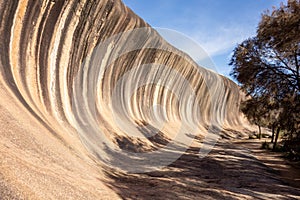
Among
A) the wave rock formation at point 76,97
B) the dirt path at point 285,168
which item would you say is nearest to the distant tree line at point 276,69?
the dirt path at point 285,168

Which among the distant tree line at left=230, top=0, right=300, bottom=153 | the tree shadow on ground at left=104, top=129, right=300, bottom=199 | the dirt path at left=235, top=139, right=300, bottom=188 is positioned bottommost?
the tree shadow on ground at left=104, top=129, right=300, bottom=199

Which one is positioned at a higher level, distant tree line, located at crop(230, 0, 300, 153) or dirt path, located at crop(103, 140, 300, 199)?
distant tree line, located at crop(230, 0, 300, 153)

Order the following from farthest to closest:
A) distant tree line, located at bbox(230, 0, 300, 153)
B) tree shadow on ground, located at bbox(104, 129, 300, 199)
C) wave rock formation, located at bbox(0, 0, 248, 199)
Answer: distant tree line, located at bbox(230, 0, 300, 153)
tree shadow on ground, located at bbox(104, 129, 300, 199)
wave rock formation, located at bbox(0, 0, 248, 199)

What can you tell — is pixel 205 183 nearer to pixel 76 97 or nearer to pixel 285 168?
pixel 285 168

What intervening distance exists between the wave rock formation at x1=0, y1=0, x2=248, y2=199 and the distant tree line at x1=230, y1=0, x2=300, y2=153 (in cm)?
505

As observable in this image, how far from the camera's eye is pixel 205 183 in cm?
896

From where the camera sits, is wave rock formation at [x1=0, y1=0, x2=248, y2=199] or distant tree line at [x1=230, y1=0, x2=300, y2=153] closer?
wave rock formation at [x1=0, y1=0, x2=248, y2=199]

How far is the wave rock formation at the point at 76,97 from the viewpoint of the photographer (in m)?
5.81

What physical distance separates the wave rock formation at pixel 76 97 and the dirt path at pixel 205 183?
0.72 meters

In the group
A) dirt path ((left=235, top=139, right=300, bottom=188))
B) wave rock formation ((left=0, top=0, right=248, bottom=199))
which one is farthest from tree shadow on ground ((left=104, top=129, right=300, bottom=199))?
wave rock formation ((left=0, top=0, right=248, bottom=199))

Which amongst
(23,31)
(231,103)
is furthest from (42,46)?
(231,103)

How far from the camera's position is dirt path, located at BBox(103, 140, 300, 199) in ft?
23.8

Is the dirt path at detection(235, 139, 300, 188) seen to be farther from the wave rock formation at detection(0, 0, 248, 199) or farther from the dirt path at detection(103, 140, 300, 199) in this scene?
the wave rock formation at detection(0, 0, 248, 199)

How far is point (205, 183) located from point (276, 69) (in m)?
6.27
